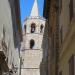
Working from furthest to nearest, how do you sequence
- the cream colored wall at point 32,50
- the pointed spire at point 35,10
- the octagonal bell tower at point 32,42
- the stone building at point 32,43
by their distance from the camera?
the pointed spire at point 35,10 < the octagonal bell tower at point 32,42 < the stone building at point 32,43 < the cream colored wall at point 32,50

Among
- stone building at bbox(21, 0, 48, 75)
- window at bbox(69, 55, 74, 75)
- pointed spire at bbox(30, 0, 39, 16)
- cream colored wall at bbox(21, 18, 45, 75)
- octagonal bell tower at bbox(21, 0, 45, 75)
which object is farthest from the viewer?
pointed spire at bbox(30, 0, 39, 16)

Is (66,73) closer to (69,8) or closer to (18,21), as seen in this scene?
(69,8)

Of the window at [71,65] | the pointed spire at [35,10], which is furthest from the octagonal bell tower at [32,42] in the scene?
the window at [71,65]

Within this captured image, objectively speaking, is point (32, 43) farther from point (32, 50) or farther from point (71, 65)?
point (71, 65)

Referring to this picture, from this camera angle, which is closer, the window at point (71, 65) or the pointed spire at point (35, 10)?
the window at point (71, 65)

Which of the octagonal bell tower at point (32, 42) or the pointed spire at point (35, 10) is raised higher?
the pointed spire at point (35, 10)

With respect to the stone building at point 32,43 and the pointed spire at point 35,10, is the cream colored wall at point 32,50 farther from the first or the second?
the pointed spire at point 35,10

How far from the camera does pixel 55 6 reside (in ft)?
86.0

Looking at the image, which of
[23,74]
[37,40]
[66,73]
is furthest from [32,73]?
[66,73]

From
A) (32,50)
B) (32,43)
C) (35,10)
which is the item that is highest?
(35,10)

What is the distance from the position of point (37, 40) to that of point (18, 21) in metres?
37.9

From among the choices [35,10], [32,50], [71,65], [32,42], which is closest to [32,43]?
[32,42]

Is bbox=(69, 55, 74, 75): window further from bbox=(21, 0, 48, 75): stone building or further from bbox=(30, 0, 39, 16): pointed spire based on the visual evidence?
bbox=(30, 0, 39, 16): pointed spire

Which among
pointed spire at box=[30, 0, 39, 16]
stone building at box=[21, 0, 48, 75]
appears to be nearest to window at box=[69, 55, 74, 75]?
stone building at box=[21, 0, 48, 75]
